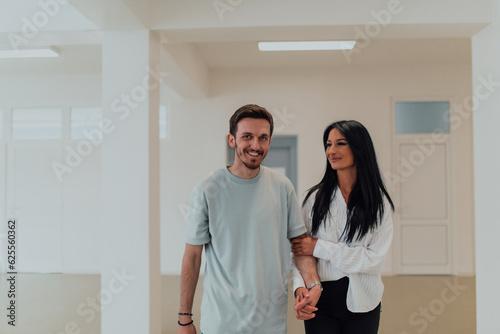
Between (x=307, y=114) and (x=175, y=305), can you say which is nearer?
(x=175, y=305)

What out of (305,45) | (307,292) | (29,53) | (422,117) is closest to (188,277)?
(307,292)

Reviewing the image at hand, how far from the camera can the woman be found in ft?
5.84

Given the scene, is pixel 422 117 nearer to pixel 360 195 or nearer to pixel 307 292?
pixel 360 195

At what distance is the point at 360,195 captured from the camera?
188cm

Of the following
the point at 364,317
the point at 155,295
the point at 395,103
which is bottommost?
the point at 155,295

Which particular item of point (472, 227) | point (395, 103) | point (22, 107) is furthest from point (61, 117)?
point (472, 227)

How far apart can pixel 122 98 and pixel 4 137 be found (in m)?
4.16

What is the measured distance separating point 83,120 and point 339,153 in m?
5.21

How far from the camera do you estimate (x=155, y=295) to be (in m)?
3.14

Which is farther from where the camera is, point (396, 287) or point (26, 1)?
point (396, 287)

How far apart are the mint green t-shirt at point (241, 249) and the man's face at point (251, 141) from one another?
10 cm

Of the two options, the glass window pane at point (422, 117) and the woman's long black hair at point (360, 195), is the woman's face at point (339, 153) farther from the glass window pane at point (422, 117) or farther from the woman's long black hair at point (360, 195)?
the glass window pane at point (422, 117)

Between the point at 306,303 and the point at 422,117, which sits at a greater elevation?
the point at 422,117

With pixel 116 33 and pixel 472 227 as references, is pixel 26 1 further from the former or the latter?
pixel 472 227
